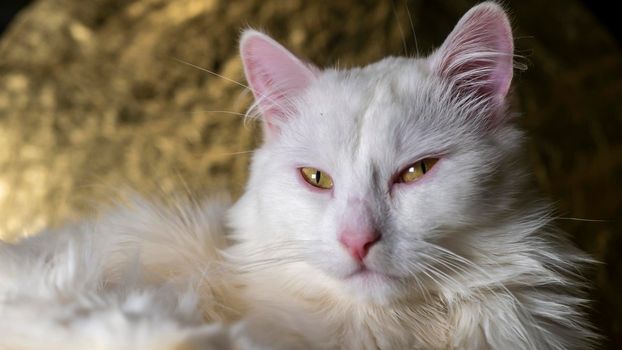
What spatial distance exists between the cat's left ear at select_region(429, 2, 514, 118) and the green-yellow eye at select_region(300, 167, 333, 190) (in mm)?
253

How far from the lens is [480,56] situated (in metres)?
1.05

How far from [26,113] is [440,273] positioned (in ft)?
4.56

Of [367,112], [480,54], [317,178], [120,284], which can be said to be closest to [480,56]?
[480,54]

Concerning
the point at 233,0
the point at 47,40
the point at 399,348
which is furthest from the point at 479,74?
the point at 47,40

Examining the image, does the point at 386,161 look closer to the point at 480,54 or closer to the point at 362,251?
the point at 362,251

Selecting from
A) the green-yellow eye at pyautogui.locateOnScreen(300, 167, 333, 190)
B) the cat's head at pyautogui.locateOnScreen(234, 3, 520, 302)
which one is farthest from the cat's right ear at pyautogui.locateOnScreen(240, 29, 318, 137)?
the green-yellow eye at pyautogui.locateOnScreen(300, 167, 333, 190)

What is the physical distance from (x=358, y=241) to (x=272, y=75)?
41 centimetres

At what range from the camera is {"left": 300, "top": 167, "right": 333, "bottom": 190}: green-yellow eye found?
1021 mm

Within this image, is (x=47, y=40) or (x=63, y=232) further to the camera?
(x=47, y=40)

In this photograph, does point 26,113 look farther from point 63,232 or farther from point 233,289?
point 233,289

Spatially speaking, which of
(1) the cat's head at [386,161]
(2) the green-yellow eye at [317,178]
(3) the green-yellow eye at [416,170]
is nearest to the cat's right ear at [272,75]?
(1) the cat's head at [386,161]

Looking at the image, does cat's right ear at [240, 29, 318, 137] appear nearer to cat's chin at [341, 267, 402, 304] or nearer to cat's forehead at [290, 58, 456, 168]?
cat's forehead at [290, 58, 456, 168]

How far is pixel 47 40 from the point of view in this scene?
1871 millimetres

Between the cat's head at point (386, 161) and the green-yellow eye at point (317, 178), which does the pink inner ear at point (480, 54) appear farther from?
the green-yellow eye at point (317, 178)
